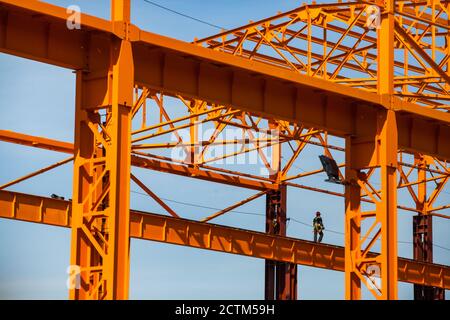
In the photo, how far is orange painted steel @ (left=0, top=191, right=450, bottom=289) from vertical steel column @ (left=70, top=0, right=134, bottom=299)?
41.8 ft

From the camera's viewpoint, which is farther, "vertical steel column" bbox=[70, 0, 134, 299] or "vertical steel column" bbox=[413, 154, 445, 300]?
"vertical steel column" bbox=[413, 154, 445, 300]

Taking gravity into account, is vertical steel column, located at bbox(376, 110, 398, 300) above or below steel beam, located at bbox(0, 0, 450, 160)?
below

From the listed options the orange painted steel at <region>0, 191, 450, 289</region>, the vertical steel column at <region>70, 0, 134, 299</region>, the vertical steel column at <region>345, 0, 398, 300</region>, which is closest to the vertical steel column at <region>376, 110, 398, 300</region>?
the vertical steel column at <region>345, 0, 398, 300</region>

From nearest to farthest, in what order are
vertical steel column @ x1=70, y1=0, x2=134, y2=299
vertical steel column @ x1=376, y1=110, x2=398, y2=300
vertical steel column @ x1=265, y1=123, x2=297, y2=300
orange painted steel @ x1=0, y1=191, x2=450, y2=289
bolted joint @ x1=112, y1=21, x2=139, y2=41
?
vertical steel column @ x1=70, y1=0, x2=134, y2=299, bolted joint @ x1=112, y1=21, x2=139, y2=41, vertical steel column @ x1=376, y1=110, x2=398, y2=300, orange painted steel @ x1=0, y1=191, x2=450, y2=289, vertical steel column @ x1=265, y1=123, x2=297, y2=300

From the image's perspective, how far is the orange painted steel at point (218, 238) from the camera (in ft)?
154

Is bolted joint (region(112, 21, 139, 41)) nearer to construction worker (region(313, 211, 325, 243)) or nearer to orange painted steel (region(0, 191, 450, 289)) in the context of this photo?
orange painted steel (region(0, 191, 450, 289))

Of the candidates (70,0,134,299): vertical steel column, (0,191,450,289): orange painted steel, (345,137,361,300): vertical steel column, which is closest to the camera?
(70,0,134,299): vertical steel column

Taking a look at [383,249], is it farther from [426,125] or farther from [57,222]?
[57,222]

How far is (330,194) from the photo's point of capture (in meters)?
61.8

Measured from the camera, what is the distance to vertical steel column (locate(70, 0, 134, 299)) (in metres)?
32.7

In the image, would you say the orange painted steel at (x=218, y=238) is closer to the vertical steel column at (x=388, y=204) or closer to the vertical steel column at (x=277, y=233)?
the vertical steel column at (x=277, y=233)
